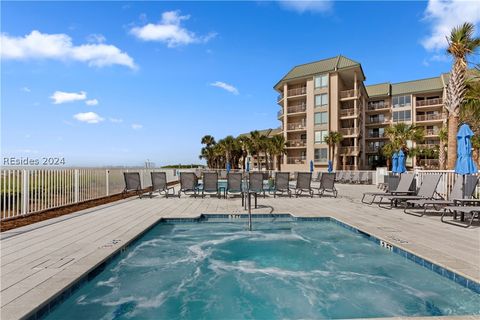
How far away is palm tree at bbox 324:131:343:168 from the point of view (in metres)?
35.2

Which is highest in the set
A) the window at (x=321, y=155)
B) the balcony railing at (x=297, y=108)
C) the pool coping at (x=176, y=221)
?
the balcony railing at (x=297, y=108)

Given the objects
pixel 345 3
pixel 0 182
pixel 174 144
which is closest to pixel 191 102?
pixel 174 144

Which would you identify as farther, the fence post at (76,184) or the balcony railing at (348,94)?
the balcony railing at (348,94)

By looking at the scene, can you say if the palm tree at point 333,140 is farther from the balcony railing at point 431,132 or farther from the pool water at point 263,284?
the pool water at point 263,284

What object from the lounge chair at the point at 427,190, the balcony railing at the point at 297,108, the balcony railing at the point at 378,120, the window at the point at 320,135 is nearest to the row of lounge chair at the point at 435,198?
the lounge chair at the point at 427,190

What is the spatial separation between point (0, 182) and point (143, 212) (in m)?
3.20

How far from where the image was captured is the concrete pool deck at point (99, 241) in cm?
304

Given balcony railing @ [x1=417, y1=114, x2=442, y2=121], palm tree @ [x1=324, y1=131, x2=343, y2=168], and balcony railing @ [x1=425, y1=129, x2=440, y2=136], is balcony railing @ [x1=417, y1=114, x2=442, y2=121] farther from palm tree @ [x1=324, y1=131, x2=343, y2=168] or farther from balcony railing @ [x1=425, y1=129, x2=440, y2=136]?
palm tree @ [x1=324, y1=131, x2=343, y2=168]

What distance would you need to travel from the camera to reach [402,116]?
43.2m

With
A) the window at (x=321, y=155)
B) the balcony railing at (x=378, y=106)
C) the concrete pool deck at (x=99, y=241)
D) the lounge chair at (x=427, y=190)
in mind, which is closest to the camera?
the concrete pool deck at (x=99, y=241)

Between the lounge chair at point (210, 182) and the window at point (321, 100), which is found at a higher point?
the window at point (321, 100)

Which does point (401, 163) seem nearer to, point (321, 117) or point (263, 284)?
point (263, 284)

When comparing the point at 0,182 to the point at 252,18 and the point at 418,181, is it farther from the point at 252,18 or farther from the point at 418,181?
the point at 252,18

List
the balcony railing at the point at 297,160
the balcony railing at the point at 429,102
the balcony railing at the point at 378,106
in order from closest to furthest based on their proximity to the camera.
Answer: the balcony railing at the point at 297,160 → the balcony railing at the point at 429,102 → the balcony railing at the point at 378,106
